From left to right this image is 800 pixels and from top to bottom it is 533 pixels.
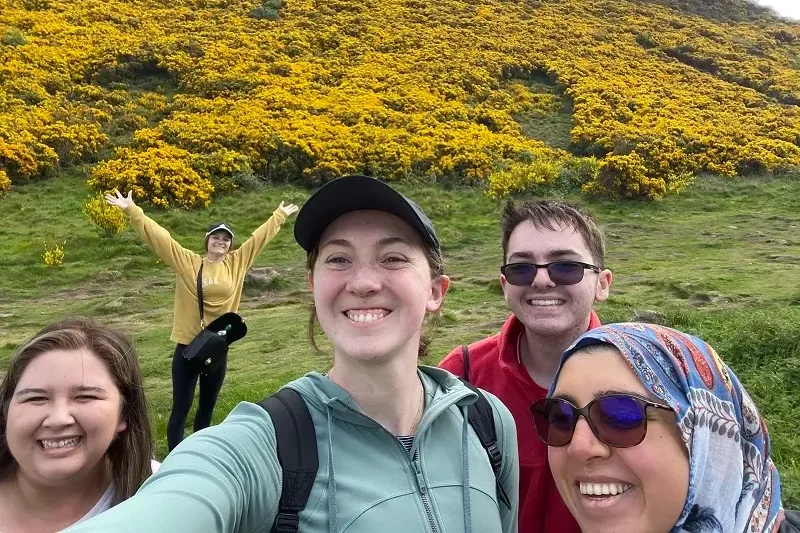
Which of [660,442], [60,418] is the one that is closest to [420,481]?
[660,442]

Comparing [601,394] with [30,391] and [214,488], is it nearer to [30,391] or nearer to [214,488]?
[214,488]

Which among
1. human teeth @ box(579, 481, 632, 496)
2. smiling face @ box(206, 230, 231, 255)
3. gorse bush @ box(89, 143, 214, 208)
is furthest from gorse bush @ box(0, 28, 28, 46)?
human teeth @ box(579, 481, 632, 496)

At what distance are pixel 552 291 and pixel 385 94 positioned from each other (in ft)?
66.1

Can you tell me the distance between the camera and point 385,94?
21828 millimetres

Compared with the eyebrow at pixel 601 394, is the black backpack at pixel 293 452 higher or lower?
lower

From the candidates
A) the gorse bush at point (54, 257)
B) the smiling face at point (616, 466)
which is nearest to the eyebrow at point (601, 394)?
the smiling face at point (616, 466)

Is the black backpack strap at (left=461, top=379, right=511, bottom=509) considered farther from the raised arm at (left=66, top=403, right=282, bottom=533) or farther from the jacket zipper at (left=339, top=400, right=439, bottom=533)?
the raised arm at (left=66, top=403, right=282, bottom=533)

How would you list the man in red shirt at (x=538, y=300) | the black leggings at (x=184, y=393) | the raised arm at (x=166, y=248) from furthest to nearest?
1. the raised arm at (x=166, y=248)
2. the black leggings at (x=184, y=393)
3. the man in red shirt at (x=538, y=300)

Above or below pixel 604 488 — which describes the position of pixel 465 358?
below

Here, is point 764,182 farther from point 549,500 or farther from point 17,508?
point 17,508

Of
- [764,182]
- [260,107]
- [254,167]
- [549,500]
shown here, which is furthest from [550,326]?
[260,107]

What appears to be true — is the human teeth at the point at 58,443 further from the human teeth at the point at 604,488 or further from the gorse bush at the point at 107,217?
the gorse bush at the point at 107,217

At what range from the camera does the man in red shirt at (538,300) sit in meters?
2.56

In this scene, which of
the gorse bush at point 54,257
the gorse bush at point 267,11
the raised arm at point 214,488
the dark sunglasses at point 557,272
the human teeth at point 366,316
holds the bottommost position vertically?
the gorse bush at point 54,257
